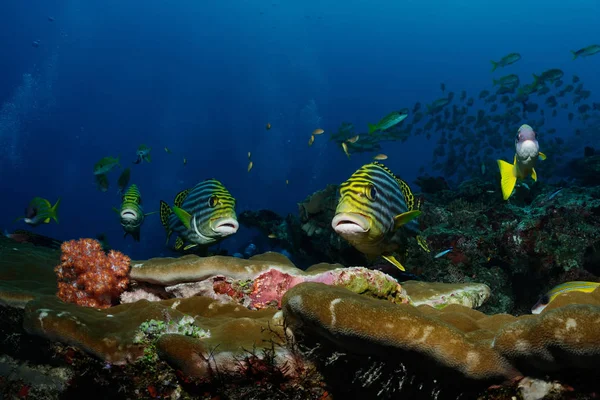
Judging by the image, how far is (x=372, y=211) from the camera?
2.54m

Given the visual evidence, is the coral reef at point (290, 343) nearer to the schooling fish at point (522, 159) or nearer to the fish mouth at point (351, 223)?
the fish mouth at point (351, 223)

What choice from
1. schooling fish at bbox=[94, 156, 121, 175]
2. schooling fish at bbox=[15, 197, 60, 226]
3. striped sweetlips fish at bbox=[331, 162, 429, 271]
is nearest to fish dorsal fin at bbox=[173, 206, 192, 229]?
striped sweetlips fish at bbox=[331, 162, 429, 271]

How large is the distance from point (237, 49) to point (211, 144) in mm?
37174

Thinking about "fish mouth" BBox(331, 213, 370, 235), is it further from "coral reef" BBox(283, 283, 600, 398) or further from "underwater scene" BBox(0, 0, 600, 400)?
"coral reef" BBox(283, 283, 600, 398)

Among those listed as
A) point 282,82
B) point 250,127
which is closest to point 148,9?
point 282,82

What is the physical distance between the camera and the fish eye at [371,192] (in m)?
2.52

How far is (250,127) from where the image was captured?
75250 mm

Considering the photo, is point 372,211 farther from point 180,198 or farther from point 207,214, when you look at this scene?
point 180,198

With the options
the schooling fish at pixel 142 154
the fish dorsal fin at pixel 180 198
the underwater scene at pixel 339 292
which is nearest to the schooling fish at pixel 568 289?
the underwater scene at pixel 339 292

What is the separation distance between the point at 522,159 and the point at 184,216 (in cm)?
352

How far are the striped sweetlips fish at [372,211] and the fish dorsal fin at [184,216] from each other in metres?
1.94

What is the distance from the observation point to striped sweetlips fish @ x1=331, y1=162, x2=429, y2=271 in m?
2.47

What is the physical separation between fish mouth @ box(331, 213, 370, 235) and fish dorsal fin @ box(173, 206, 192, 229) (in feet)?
6.47

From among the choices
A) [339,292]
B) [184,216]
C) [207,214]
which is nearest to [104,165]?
[184,216]
